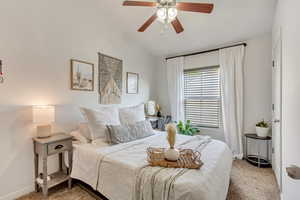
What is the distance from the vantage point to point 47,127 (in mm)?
2158

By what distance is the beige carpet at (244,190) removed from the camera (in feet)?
6.50

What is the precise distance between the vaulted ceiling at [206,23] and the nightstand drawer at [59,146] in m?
2.48

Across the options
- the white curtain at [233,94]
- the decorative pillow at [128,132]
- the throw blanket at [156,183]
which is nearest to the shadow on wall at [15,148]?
the decorative pillow at [128,132]

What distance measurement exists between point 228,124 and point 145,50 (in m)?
2.70

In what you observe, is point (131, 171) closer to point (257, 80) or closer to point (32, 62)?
point (32, 62)

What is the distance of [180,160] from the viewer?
5.27 feet

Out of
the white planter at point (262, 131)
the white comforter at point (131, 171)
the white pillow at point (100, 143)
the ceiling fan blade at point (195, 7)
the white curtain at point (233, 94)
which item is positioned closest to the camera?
the white comforter at point (131, 171)

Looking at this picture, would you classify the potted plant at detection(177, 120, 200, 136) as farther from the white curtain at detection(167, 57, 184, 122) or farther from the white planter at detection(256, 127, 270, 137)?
the white planter at detection(256, 127, 270, 137)

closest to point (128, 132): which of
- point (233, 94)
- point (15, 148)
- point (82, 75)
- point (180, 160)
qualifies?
point (180, 160)

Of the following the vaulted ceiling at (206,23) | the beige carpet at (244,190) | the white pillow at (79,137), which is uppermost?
the vaulted ceiling at (206,23)

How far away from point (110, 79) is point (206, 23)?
215 centimetres

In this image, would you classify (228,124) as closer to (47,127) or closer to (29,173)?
(47,127)

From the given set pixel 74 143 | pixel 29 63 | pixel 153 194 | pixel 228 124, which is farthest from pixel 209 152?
pixel 29 63

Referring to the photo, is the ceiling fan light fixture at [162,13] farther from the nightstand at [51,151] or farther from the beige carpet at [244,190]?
the beige carpet at [244,190]
